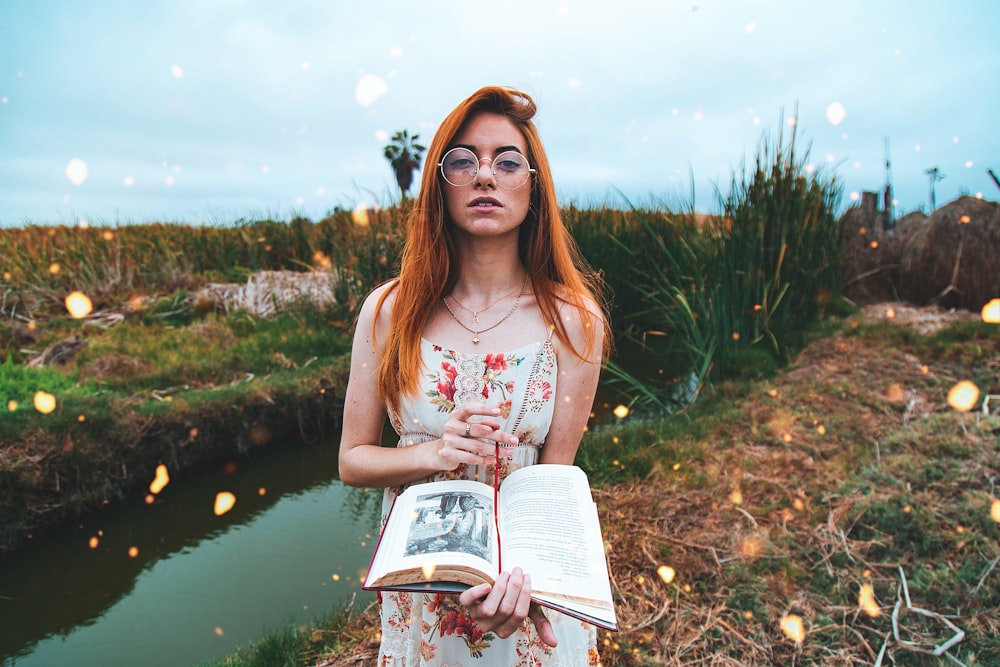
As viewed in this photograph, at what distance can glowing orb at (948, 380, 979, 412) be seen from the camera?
11.5 ft

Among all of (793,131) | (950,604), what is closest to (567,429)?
(950,604)

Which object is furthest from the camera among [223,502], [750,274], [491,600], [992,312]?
[992,312]

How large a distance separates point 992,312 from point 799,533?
407 cm

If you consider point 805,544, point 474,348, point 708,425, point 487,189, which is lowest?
point 805,544

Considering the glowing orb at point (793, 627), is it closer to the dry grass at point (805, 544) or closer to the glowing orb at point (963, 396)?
the dry grass at point (805, 544)

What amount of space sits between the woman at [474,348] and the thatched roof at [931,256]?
524cm

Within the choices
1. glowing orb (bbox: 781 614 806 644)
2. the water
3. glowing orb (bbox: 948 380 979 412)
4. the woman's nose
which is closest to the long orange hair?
the woman's nose

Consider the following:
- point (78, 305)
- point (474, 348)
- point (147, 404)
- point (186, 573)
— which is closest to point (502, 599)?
point (474, 348)

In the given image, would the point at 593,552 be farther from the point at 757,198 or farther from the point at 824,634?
the point at 757,198

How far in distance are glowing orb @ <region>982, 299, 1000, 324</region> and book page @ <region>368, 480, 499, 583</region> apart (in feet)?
18.2

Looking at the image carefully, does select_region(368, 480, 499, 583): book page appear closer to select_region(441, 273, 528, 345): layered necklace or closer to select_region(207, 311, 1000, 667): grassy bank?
select_region(441, 273, 528, 345): layered necklace

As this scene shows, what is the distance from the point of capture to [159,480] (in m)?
3.57

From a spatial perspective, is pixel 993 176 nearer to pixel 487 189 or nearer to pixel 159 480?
pixel 487 189

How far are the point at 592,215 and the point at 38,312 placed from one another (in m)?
6.79
